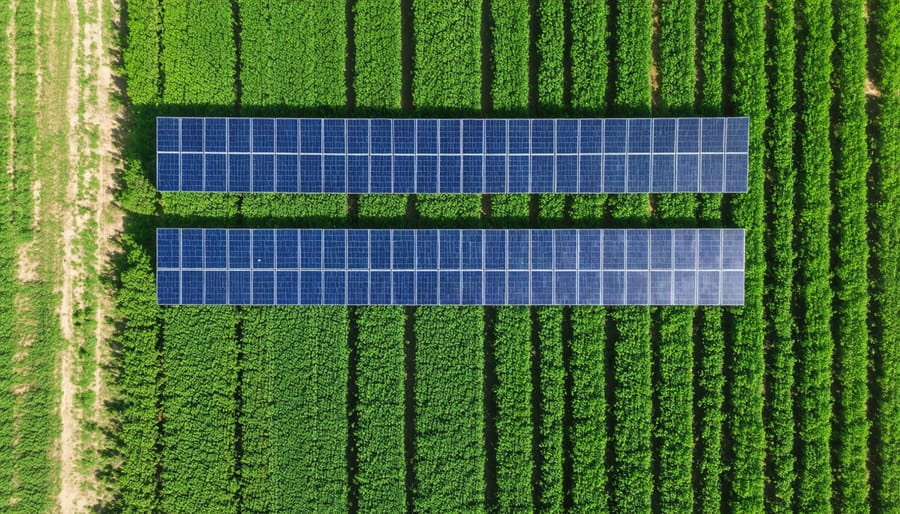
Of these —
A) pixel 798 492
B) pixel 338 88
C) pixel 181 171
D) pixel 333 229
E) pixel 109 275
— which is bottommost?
pixel 798 492

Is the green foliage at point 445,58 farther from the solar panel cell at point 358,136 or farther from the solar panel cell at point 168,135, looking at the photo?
the solar panel cell at point 168,135

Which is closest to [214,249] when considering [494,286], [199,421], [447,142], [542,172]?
[199,421]

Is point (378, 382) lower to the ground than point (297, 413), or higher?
higher

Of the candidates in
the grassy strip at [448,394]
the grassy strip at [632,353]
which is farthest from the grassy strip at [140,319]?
the grassy strip at [632,353]

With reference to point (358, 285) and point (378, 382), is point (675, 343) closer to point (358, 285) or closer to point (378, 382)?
point (378, 382)

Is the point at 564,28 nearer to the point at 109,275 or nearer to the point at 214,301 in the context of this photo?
the point at 214,301

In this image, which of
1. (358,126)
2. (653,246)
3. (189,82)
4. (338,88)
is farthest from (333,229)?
(653,246)
